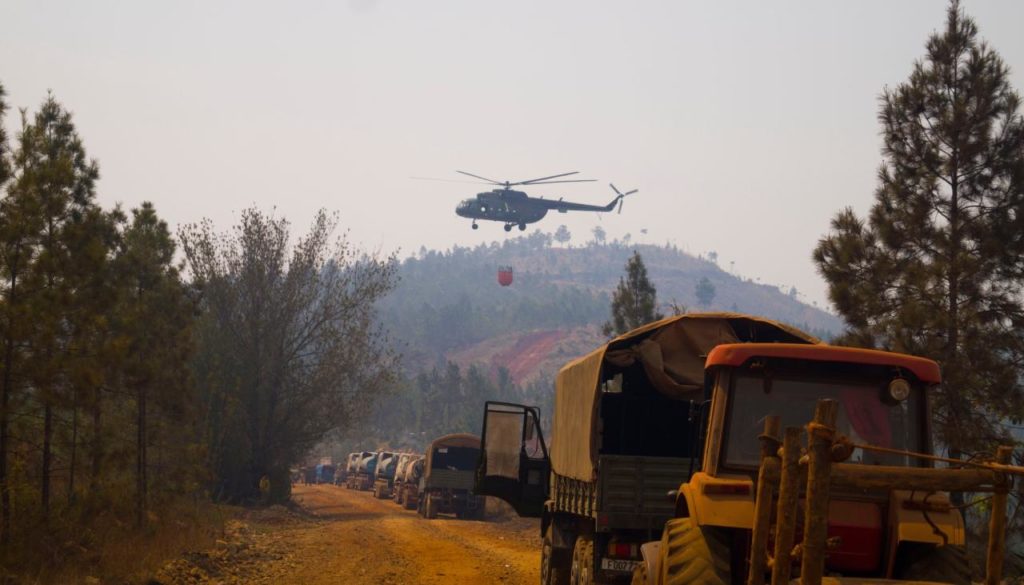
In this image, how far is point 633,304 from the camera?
35.5 meters

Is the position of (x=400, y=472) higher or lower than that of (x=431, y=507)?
lower

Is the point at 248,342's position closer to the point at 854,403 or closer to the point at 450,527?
the point at 450,527

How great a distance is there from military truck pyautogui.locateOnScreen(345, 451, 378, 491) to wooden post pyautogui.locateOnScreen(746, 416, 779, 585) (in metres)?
60.2

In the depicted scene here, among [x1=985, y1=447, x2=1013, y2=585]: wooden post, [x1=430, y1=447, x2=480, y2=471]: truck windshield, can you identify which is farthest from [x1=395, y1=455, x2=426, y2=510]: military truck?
[x1=985, y1=447, x2=1013, y2=585]: wooden post

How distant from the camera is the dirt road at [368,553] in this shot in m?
18.9

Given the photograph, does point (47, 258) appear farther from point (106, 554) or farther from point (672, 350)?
point (672, 350)

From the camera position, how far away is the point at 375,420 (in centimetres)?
15112

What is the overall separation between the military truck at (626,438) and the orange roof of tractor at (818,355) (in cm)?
105

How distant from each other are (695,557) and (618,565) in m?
4.43

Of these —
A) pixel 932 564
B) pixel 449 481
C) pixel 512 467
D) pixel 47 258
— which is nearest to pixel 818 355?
pixel 932 564

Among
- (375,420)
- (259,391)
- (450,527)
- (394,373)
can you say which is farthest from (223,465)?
(375,420)

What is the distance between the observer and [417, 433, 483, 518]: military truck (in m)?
40.5

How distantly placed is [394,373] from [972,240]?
28.3 metres

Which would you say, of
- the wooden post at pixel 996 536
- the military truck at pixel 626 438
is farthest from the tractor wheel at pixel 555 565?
the wooden post at pixel 996 536
